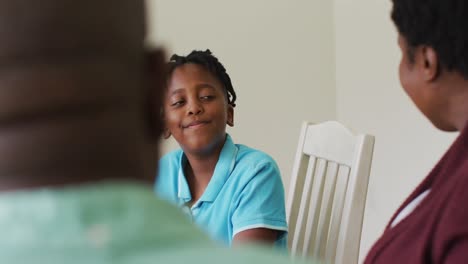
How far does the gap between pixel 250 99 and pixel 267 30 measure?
0.89 ft

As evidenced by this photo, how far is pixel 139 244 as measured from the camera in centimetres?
35

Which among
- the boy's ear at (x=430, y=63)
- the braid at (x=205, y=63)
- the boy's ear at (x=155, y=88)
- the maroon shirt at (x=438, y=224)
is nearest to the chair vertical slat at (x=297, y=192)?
the braid at (x=205, y=63)

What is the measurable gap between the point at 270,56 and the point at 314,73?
7.9 inches

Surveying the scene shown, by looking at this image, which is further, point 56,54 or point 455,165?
point 455,165

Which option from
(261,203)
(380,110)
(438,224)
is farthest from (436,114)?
(380,110)

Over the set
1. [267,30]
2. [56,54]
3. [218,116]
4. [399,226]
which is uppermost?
[267,30]

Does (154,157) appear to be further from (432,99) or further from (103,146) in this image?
(432,99)

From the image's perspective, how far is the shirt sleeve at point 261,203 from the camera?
4.25ft

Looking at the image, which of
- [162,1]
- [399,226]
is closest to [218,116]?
[399,226]

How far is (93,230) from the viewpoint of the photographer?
0.35 metres

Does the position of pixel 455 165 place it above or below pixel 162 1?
below

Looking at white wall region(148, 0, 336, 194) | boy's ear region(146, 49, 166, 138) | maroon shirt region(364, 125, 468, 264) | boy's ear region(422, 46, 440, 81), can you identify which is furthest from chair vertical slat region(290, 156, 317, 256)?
boy's ear region(146, 49, 166, 138)

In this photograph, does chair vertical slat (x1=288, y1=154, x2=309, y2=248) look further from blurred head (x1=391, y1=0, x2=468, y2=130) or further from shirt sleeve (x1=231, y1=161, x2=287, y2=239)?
blurred head (x1=391, y1=0, x2=468, y2=130)

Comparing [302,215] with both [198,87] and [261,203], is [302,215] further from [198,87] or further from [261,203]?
[198,87]
